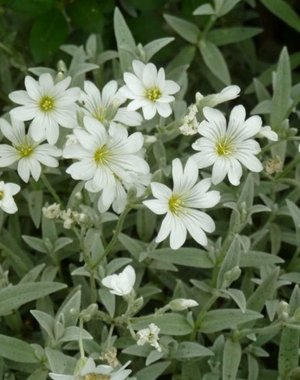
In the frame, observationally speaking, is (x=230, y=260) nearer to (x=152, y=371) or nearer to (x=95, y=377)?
(x=152, y=371)

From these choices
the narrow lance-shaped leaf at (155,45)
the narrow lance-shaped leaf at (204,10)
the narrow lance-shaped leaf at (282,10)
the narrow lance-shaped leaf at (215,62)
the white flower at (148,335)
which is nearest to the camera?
the white flower at (148,335)

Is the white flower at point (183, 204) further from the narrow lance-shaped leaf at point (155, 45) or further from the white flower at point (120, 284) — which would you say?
the narrow lance-shaped leaf at point (155, 45)

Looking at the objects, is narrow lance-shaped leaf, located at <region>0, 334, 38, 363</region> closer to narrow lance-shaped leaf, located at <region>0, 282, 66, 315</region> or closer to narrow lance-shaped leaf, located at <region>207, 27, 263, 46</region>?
narrow lance-shaped leaf, located at <region>0, 282, 66, 315</region>

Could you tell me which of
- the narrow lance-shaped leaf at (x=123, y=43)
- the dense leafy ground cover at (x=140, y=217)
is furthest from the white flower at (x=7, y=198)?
the narrow lance-shaped leaf at (x=123, y=43)

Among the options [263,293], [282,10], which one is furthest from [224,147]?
[282,10]

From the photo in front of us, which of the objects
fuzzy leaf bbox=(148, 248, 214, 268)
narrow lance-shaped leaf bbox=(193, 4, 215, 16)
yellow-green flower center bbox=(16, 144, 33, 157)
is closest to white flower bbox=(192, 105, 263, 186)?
fuzzy leaf bbox=(148, 248, 214, 268)
